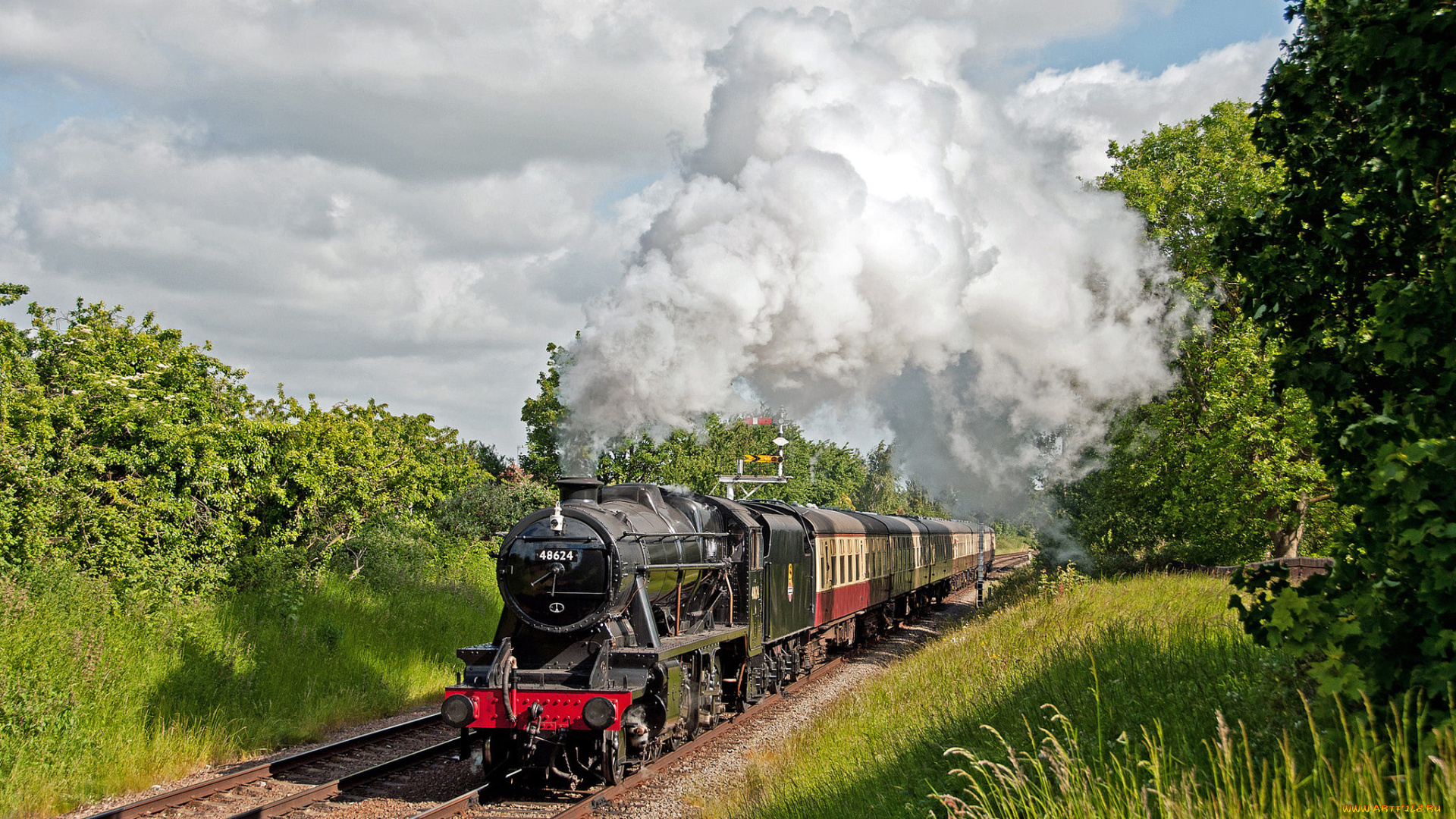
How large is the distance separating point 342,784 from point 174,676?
3.88 metres

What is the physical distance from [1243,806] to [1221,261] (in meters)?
3.11

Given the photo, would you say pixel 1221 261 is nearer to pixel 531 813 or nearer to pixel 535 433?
pixel 531 813

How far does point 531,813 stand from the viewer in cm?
911

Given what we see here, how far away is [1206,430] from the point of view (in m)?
21.8

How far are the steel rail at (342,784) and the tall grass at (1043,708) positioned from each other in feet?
12.8

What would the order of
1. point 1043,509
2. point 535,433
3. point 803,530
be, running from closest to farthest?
point 803,530 → point 1043,509 → point 535,433

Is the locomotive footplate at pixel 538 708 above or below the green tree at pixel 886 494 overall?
below

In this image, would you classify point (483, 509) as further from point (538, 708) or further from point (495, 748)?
point (538, 708)

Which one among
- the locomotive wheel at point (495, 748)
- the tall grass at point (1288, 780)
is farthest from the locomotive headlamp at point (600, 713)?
the tall grass at point (1288, 780)

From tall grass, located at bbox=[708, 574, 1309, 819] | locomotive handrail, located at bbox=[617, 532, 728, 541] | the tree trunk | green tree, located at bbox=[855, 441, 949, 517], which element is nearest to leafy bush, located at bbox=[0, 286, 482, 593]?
locomotive handrail, located at bbox=[617, 532, 728, 541]

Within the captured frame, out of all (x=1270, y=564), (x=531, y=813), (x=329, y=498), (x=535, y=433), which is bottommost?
(x=531, y=813)

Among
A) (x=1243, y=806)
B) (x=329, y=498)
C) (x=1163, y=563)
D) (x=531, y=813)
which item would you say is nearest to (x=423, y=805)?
(x=531, y=813)

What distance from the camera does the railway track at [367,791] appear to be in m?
8.91

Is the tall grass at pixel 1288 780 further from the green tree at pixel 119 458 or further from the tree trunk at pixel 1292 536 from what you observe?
the tree trunk at pixel 1292 536
